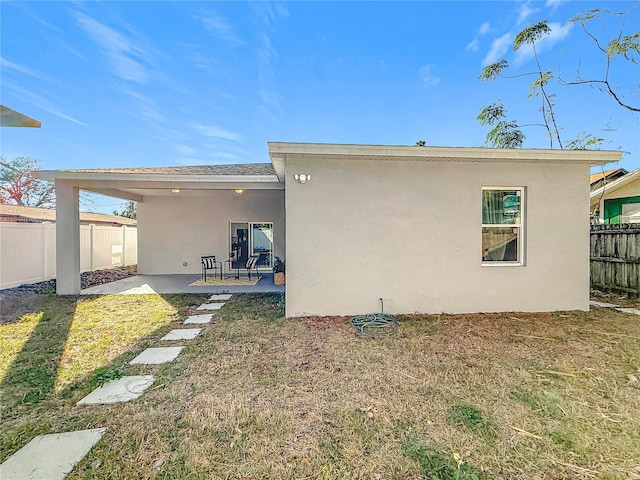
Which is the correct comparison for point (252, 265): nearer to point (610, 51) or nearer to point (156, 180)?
point (156, 180)

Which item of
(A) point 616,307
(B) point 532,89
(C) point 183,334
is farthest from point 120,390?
(B) point 532,89

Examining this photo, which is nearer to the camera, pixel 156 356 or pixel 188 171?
pixel 156 356

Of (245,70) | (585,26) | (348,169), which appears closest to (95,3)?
(245,70)

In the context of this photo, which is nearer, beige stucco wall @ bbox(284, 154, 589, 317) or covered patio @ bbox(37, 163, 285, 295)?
beige stucco wall @ bbox(284, 154, 589, 317)

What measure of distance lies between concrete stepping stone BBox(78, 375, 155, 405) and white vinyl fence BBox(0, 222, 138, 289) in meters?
8.28

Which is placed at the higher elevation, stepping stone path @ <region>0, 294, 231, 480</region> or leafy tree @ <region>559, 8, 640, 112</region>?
leafy tree @ <region>559, 8, 640, 112</region>

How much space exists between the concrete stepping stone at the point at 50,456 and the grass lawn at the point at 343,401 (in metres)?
0.09

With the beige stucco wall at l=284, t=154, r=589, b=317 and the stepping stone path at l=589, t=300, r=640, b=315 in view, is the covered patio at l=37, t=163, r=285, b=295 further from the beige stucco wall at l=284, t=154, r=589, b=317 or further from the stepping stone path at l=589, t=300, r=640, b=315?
the stepping stone path at l=589, t=300, r=640, b=315

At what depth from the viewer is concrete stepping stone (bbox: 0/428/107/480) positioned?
206cm

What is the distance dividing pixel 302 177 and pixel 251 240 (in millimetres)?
7191

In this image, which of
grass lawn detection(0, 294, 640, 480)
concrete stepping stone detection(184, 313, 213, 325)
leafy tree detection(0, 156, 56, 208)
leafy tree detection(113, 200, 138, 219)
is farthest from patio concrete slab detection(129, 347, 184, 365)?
leafy tree detection(113, 200, 138, 219)

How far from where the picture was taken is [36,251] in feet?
31.6

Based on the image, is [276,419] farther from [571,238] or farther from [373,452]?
[571,238]

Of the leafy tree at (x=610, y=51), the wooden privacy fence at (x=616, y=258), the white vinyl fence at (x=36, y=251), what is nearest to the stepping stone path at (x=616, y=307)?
the wooden privacy fence at (x=616, y=258)
